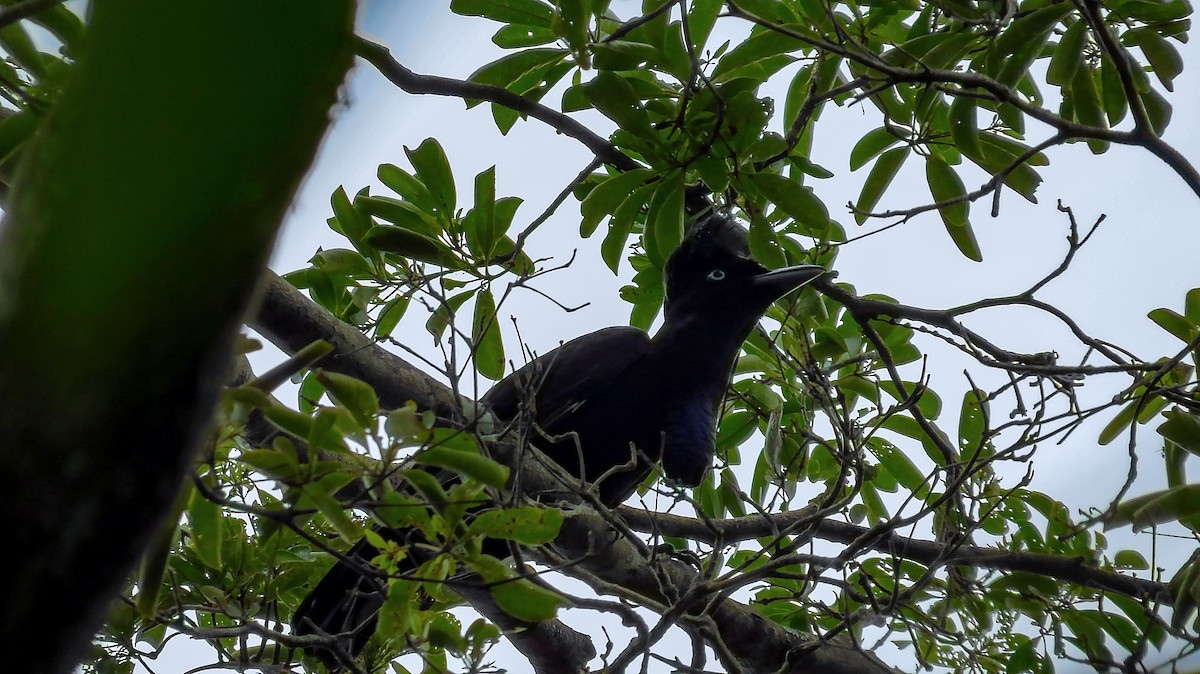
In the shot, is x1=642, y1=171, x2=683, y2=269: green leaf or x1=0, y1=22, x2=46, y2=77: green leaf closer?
x1=0, y1=22, x2=46, y2=77: green leaf

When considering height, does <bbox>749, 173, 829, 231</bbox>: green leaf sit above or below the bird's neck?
below

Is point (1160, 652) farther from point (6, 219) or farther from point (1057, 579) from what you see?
point (6, 219)

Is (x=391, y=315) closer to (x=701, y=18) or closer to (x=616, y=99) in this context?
(x=616, y=99)

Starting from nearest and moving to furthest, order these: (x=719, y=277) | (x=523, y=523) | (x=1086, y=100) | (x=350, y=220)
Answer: (x=523, y=523) → (x=1086, y=100) → (x=350, y=220) → (x=719, y=277)

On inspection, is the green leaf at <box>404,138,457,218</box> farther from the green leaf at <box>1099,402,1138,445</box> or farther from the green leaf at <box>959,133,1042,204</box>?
the green leaf at <box>1099,402,1138,445</box>

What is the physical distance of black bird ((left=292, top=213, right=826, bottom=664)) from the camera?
3.18m

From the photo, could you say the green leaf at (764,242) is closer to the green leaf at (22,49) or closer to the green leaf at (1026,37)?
the green leaf at (1026,37)

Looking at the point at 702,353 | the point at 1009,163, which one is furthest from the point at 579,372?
the point at 1009,163

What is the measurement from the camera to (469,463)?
4.33 feet

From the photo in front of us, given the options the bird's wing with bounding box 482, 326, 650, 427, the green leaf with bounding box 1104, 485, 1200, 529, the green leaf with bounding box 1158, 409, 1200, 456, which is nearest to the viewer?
the green leaf with bounding box 1104, 485, 1200, 529

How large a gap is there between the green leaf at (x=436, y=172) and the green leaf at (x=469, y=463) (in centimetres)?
111

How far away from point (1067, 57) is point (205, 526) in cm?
210

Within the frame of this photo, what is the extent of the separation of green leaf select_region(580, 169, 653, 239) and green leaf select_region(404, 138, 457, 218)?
0.35 meters

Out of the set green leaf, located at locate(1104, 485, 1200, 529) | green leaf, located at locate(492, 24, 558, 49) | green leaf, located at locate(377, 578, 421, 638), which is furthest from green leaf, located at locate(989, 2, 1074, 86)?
green leaf, located at locate(377, 578, 421, 638)
